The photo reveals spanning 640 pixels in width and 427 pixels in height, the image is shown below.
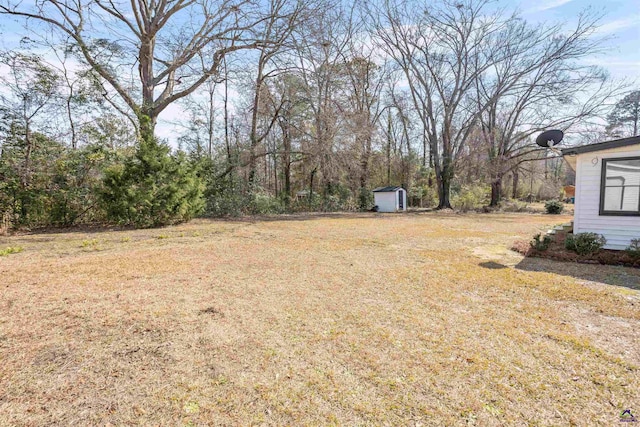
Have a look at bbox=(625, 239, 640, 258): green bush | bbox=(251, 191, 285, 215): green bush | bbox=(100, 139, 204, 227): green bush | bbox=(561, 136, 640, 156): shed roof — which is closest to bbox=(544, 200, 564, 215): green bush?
bbox=(561, 136, 640, 156): shed roof

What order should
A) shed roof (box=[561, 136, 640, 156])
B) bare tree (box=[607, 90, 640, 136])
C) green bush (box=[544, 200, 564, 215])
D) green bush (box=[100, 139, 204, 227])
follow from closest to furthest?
shed roof (box=[561, 136, 640, 156])
green bush (box=[100, 139, 204, 227])
green bush (box=[544, 200, 564, 215])
bare tree (box=[607, 90, 640, 136])

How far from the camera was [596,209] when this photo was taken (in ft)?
17.9

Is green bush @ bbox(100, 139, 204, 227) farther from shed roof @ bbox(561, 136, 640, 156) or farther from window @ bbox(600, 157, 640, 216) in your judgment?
window @ bbox(600, 157, 640, 216)

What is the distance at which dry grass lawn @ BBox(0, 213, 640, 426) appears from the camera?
66.2 inches

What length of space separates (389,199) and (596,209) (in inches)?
492

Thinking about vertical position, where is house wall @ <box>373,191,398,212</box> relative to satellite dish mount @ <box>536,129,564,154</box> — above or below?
below

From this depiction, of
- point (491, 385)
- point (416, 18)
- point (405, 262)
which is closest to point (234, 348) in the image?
point (491, 385)

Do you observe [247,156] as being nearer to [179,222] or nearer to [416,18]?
[179,222]

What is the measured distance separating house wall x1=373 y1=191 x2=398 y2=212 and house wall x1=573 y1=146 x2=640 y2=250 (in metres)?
12.1

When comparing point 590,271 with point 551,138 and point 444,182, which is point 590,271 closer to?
point 551,138

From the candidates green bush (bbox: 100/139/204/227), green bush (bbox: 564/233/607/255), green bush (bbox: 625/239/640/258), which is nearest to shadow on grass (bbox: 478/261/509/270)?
green bush (bbox: 564/233/607/255)

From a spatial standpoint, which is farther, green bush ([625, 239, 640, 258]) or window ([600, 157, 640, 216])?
window ([600, 157, 640, 216])

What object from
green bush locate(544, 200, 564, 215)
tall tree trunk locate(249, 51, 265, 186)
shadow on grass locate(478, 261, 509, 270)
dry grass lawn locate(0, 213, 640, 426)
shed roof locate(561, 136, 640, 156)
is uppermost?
tall tree trunk locate(249, 51, 265, 186)

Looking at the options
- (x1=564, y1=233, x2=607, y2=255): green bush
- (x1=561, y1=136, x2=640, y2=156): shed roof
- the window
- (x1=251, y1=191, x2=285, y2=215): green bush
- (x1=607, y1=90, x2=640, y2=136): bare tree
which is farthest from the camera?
(x1=607, y1=90, x2=640, y2=136): bare tree
